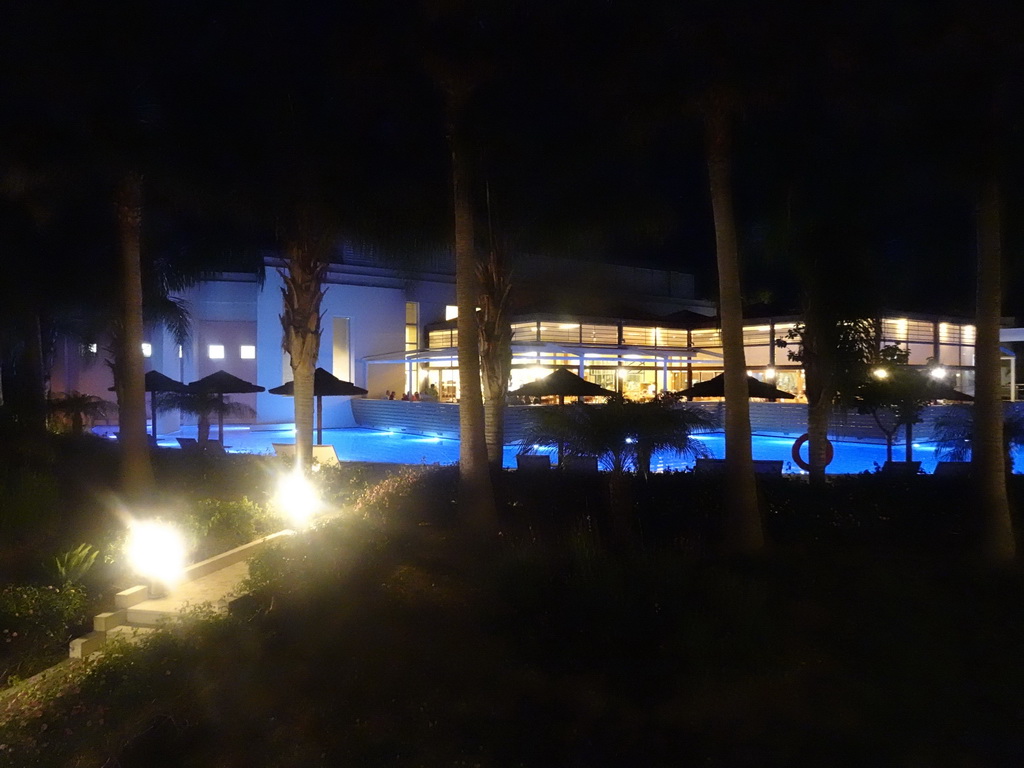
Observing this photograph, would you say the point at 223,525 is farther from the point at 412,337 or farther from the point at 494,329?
the point at 412,337

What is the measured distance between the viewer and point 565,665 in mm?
5105

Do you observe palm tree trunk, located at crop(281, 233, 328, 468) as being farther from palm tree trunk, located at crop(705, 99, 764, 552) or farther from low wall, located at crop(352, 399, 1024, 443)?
low wall, located at crop(352, 399, 1024, 443)

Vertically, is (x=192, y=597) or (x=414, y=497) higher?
(x=414, y=497)

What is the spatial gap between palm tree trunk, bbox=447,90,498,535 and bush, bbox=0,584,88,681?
3512mm

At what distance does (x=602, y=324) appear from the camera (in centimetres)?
2852

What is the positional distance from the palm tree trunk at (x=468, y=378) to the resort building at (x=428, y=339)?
592 inches

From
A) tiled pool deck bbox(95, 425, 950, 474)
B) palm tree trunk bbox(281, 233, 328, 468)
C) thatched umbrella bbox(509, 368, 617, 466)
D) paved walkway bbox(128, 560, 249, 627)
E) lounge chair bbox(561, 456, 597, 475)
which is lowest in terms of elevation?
tiled pool deck bbox(95, 425, 950, 474)

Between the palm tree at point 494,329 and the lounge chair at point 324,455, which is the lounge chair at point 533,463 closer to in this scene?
the palm tree at point 494,329

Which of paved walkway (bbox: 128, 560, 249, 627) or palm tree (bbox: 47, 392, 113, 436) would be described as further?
palm tree (bbox: 47, 392, 113, 436)

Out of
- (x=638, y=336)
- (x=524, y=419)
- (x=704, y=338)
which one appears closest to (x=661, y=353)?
(x=638, y=336)

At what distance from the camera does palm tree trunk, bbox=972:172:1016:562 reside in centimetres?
698

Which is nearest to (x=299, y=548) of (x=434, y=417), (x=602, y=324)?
(x=434, y=417)

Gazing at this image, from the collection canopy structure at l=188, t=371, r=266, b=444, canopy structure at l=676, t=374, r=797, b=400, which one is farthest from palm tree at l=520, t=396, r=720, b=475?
canopy structure at l=188, t=371, r=266, b=444

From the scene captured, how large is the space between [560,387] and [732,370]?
337 inches
